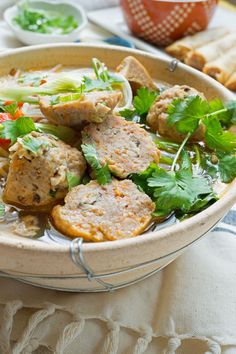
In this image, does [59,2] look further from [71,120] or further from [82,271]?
[82,271]

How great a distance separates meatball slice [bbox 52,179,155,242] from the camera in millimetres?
1723

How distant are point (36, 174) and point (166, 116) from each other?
627 mm

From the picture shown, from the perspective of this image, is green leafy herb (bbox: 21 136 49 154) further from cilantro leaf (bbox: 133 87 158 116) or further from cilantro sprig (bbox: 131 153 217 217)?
cilantro leaf (bbox: 133 87 158 116)

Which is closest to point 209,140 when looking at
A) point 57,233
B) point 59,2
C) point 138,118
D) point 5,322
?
point 138,118

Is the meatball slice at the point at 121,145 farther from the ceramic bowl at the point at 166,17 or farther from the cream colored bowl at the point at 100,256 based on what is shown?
the ceramic bowl at the point at 166,17

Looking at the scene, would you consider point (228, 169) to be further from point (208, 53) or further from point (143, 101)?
point (208, 53)

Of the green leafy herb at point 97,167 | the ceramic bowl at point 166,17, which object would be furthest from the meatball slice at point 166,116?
the ceramic bowl at point 166,17

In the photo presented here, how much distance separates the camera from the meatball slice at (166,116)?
217cm

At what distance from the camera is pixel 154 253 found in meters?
1.69

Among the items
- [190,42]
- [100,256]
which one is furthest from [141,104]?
[190,42]

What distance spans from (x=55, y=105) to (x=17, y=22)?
2.09 meters

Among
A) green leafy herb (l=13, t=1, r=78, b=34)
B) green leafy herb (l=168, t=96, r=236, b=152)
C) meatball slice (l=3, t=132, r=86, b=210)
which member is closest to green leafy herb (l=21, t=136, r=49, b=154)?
meatball slice (l=3, t=132, r=86, b=210)

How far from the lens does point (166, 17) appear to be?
387 cm

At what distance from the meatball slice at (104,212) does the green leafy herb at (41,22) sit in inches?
88.5
